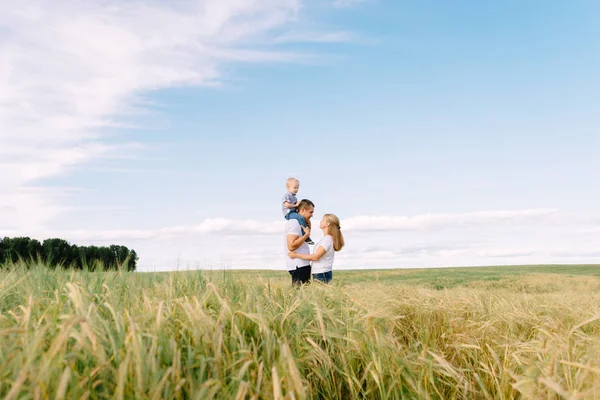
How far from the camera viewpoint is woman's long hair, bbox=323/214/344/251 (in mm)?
7594

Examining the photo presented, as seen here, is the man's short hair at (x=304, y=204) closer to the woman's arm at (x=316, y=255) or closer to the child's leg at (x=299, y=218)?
the child's leg at (x=299, y=218)

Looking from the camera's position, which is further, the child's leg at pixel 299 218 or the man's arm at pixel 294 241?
the child's leg at pixel 299 218

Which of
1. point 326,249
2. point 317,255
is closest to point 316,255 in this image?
point 317,255

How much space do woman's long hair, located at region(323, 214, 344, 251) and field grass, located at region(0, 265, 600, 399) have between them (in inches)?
60.8

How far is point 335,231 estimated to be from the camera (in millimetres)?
7617

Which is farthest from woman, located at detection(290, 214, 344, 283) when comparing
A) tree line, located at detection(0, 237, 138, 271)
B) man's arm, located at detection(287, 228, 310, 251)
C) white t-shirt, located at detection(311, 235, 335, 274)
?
tree line, located at detection(0, 237, 138, 271)

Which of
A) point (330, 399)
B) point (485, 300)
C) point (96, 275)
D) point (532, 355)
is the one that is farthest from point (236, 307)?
point (485, 300)

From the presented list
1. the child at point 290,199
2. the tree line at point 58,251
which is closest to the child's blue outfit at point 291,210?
the child at point 290,199

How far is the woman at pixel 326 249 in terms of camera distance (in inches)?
291

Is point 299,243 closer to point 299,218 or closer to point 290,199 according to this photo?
point 299,218

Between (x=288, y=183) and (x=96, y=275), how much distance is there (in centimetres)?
408

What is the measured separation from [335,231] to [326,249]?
13.7 inches

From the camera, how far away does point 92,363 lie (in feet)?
8.88

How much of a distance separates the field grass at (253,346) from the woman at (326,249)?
50.9 inches
